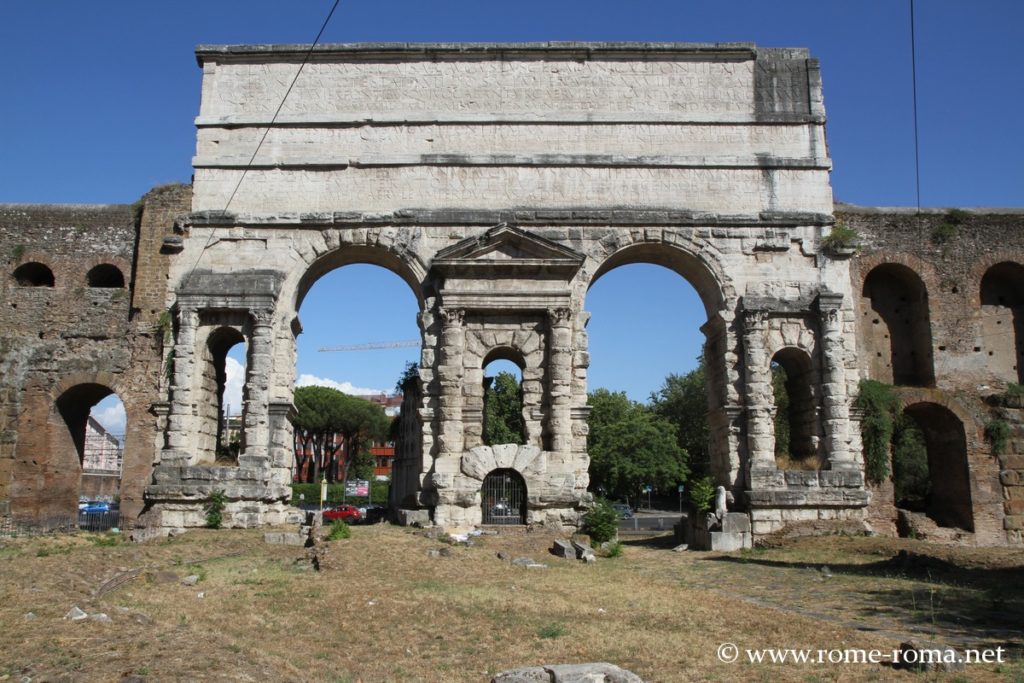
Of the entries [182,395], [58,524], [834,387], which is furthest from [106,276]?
[834,387]

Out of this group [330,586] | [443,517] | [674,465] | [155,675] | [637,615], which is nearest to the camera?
[155,675]

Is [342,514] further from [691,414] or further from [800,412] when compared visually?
[691,414]

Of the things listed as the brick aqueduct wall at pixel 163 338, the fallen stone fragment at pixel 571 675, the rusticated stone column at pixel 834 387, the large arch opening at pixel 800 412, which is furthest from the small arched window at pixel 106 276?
the fallen stone fragment at pixel 571 675

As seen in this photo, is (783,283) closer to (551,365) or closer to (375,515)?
(551,365)

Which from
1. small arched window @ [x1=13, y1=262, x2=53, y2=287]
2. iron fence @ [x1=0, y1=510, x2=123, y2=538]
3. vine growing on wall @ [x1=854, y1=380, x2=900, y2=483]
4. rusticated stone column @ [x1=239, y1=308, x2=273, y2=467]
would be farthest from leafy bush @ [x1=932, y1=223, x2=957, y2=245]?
small arched window @ [x1=13, y1=262, x2=53, y2=287]

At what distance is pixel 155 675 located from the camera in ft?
17.8

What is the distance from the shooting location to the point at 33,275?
20.8m

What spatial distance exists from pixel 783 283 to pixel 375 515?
1282 cm

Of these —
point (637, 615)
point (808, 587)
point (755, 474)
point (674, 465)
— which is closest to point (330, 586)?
point (637, 615)

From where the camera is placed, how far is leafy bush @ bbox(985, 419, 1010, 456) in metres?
19.3

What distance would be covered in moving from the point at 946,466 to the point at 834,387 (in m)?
5.08

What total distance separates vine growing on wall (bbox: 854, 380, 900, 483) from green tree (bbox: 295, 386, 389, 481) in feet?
131

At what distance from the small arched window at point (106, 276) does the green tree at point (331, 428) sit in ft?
110

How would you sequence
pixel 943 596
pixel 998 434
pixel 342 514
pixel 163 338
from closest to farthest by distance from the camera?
1. pixel 943 596
2. pixel 163 338
3. pixel 998 434
4. pixel 342 514
